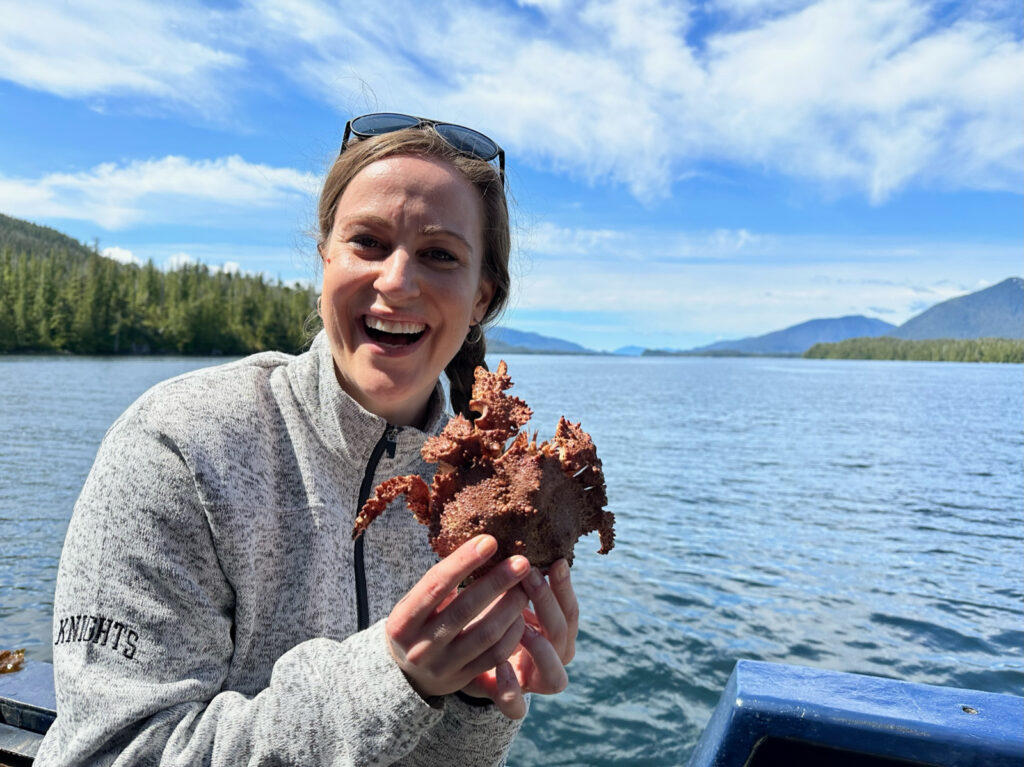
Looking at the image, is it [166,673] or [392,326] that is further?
[392,326]

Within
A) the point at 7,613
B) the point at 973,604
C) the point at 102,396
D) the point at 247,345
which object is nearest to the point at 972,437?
the point at 973,604

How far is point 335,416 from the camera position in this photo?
294 cm

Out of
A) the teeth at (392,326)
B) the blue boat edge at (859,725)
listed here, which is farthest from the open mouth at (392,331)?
the blue boat edge at (859,725)

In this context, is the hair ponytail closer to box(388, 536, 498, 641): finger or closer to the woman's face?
the woman's face

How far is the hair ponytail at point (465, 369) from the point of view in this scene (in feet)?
12.3

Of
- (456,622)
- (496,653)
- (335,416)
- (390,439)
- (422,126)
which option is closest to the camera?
(456,622)

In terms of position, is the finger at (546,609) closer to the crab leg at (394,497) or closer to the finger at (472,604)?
the finger at (472,604)

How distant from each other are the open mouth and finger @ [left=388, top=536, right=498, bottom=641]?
3.37 ft

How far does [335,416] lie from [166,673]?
42.9 inches

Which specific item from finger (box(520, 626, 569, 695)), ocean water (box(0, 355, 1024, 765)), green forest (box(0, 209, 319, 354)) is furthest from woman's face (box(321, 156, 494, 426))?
green forest (box(0, 209, 319, 354))

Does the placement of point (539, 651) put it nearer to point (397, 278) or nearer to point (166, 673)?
point (166, 673)

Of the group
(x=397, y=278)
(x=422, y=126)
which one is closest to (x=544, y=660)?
(x=397, y=278)

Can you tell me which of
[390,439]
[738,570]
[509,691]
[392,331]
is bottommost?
[738,570]

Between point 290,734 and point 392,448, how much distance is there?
Result: 1.22 m
